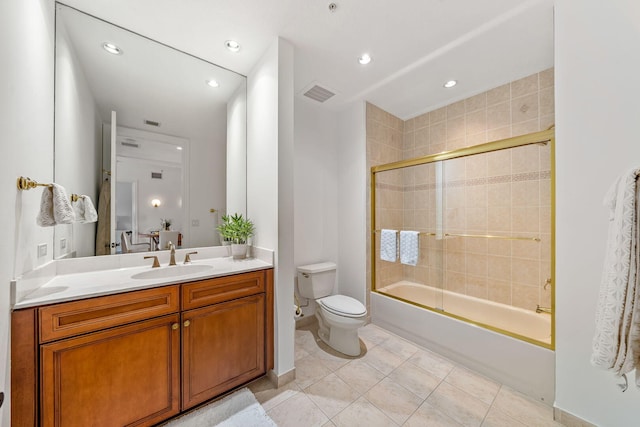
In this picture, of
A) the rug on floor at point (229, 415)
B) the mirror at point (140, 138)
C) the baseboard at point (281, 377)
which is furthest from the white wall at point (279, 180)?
the mirror at point (140, 138)

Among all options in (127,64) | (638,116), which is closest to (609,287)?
(638,116)

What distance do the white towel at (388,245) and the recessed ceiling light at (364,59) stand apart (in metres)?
1.68

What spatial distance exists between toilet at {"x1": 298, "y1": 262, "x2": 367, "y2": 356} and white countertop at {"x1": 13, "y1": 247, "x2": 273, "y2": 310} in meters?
0.80

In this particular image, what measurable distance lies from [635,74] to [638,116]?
214 millimetres

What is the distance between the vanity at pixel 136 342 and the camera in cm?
96

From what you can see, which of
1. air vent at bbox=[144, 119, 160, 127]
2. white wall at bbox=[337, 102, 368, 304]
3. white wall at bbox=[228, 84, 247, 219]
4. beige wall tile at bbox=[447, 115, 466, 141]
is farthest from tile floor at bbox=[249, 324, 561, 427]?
beige wall tile at bbox=[447, 115, 466, 141]

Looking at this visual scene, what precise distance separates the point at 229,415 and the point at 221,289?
750 millimetres

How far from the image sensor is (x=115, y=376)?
44.5 inches

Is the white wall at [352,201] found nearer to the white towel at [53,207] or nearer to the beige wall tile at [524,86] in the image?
the beige wall tile at [524,86]

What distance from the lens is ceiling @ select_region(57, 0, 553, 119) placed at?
1.43 m

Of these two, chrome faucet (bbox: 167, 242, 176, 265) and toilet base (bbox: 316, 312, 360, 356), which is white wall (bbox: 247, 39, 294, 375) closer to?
toilet base (bbox: 316, 312, 360, 356)

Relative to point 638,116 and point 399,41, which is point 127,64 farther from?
point 638,116

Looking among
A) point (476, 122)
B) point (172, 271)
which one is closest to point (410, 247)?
point (476, 122)

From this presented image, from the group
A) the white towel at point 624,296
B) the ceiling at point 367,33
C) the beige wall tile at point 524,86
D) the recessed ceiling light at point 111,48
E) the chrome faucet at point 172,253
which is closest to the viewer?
the white towel at point 624,296
